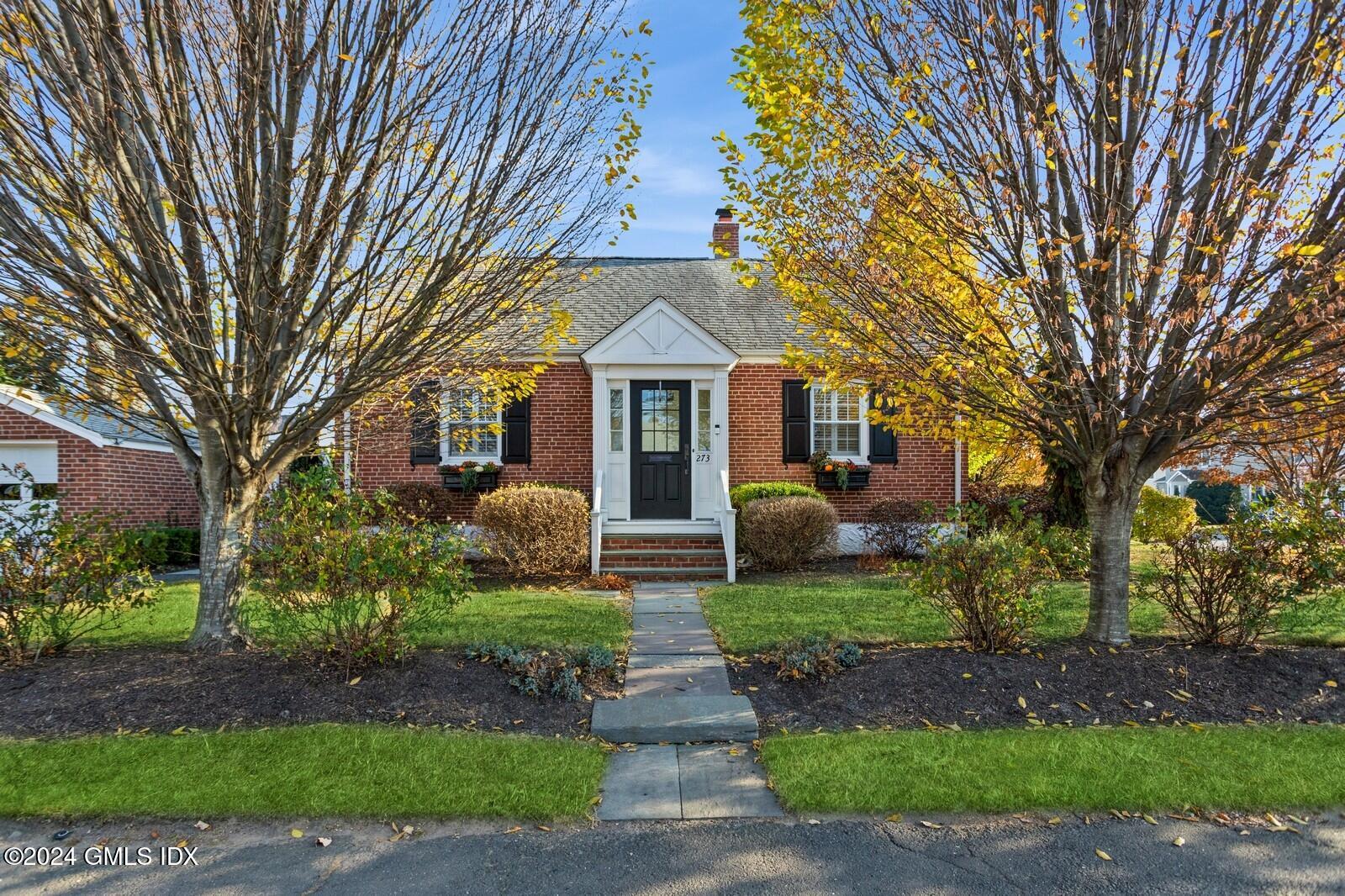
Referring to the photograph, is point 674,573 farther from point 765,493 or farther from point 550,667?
point 550,667

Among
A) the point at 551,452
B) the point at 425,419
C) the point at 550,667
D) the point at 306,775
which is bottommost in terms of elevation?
the point at 306,775

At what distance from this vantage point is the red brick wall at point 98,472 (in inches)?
501

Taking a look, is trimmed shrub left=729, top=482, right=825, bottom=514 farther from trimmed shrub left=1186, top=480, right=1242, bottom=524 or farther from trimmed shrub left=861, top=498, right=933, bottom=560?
trimmed shrub left=1186, top=480, right=1242, bottom=524

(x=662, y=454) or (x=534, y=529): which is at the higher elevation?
(x=662, y=454)

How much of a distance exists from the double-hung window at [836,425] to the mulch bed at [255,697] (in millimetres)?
7863

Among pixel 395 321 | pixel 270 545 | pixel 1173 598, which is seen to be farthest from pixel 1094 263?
pixel 270 545

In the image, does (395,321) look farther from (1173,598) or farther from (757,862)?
(1173,598)

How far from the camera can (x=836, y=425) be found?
12523 mm

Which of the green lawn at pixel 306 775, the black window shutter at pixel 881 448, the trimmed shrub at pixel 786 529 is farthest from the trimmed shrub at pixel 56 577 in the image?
the black window shutter at pixel 881 448

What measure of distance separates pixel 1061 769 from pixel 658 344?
8534 mm

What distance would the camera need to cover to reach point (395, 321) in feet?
16.4

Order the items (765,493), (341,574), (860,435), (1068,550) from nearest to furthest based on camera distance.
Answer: (341,574) < (1068,550) < (765,493) < (860,435)

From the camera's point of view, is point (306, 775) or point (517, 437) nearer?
point (306, 775)

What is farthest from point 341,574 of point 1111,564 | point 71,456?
point 71,456
